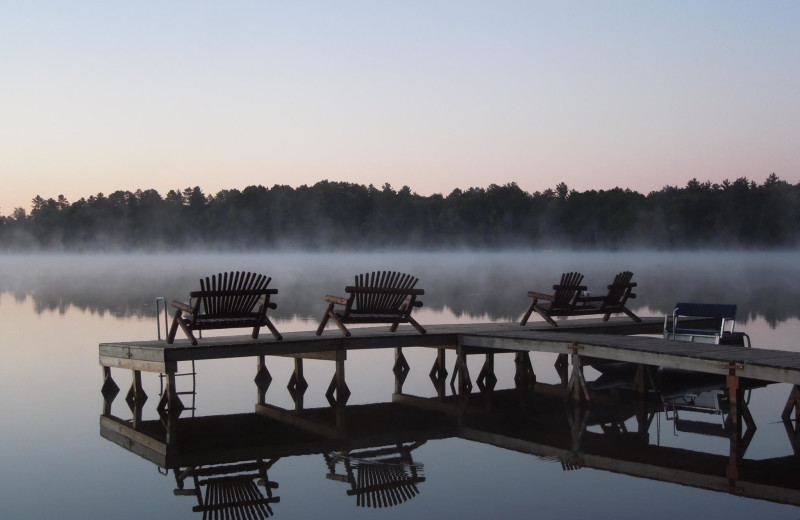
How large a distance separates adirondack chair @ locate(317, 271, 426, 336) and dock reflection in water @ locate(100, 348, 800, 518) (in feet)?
3.19

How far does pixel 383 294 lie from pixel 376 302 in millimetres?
150

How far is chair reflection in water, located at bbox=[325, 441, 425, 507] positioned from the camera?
9.36 metres

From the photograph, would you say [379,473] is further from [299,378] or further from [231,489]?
[299,378]

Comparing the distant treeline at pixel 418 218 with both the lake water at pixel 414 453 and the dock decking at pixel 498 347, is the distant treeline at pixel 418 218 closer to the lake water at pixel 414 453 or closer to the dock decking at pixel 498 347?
the lake water at pixel 414 453

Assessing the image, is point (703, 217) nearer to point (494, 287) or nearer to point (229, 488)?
point (494, 287)

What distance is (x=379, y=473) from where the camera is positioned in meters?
10.2

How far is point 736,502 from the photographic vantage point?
8828 millimetres

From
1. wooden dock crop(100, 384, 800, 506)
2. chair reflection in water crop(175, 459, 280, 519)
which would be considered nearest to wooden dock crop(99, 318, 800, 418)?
wooden dock crop(100, 384, 800, 506)

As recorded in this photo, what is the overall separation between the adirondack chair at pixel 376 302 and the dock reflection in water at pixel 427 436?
0.97 m

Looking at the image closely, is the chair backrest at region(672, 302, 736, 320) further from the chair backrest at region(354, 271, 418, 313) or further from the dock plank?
the chair backrest at region(354, 271, 418, 313)

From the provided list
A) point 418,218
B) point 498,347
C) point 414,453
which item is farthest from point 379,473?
point 418,218

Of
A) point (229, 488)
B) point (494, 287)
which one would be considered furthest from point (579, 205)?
point (229, 488)

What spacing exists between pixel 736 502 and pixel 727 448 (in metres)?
2.16

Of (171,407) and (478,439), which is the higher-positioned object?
(171,407)
